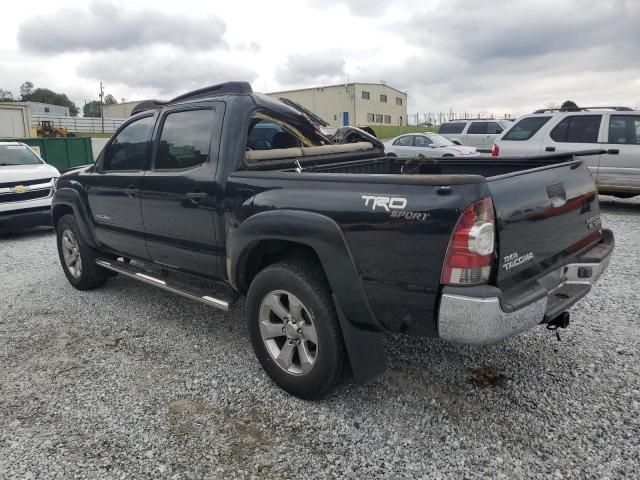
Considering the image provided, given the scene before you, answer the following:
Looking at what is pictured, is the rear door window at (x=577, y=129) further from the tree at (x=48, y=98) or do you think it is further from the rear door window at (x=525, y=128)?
the tree at (x=48, y=98)

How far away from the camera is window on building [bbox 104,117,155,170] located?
4207mm

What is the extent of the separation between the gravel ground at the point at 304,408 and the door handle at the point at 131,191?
44.9 inches

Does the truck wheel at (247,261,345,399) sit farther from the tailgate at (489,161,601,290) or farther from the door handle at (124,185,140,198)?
the door handle at (124,185,140,198)

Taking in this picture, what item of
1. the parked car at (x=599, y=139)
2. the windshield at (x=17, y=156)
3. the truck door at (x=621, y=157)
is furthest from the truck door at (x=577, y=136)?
the windshield at (x=17, y=156)

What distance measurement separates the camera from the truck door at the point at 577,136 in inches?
360

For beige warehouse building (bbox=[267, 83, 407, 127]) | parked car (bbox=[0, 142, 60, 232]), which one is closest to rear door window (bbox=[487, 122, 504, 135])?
parked car (bbox=[0, 142, 60, 232])

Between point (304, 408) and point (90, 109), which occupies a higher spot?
point (90, 109)

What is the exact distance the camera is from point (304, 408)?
3029mm

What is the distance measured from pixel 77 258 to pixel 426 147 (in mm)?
12852

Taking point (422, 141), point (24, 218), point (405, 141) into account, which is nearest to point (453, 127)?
point (405, 141)

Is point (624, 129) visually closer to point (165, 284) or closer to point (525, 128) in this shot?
point (525, 128)

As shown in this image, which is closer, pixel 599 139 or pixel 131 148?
pixel 131 148

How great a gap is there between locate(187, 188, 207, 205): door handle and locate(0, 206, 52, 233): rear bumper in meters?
6.07

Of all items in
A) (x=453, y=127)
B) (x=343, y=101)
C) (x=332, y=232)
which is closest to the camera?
(x=332, y=232)
